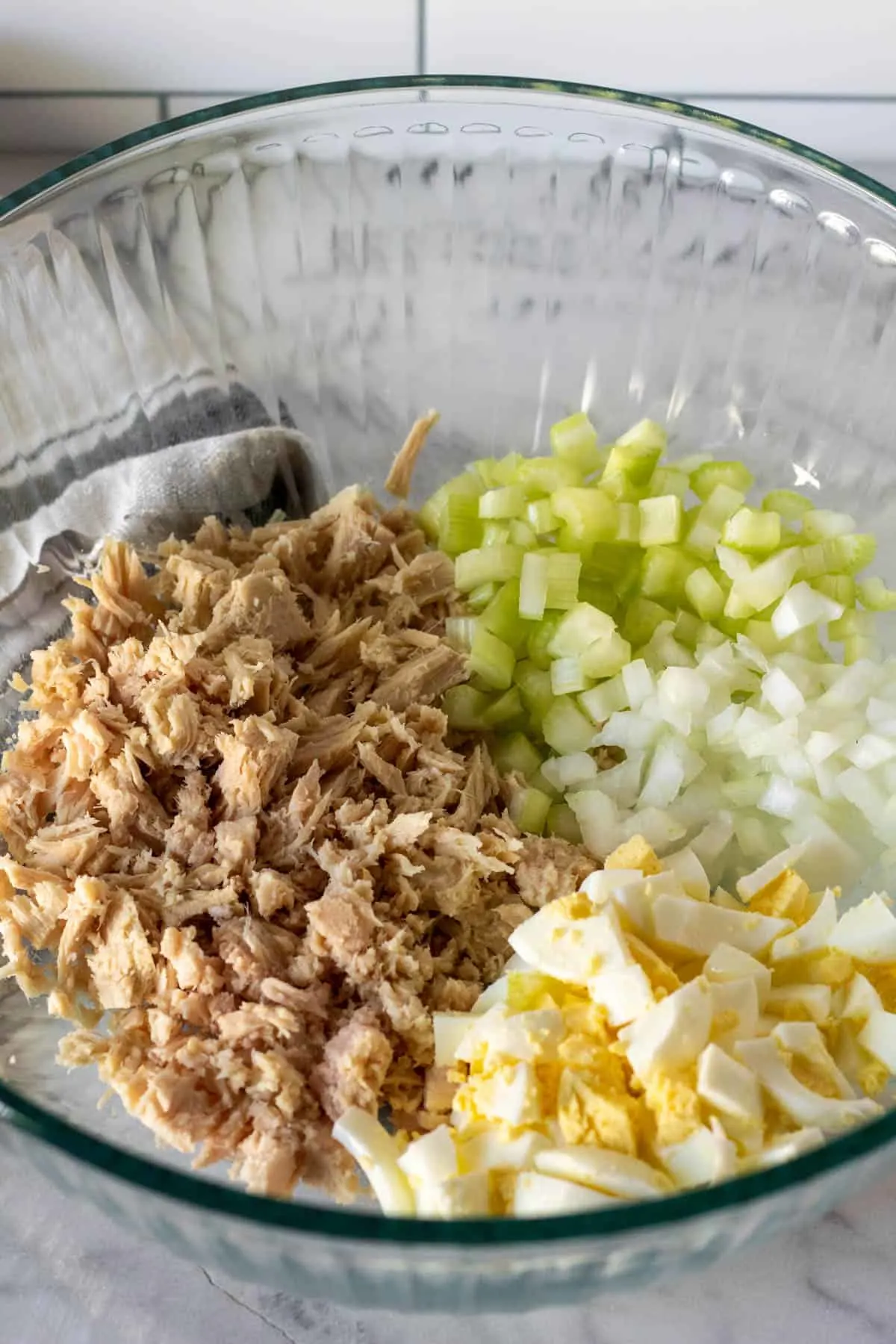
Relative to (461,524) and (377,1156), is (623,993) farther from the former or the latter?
(461,524)

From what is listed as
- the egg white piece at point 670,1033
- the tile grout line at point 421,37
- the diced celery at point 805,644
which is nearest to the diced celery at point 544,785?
the diced celery at point 805,644

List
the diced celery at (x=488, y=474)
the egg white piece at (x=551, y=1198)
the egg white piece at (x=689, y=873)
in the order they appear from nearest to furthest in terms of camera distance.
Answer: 1. the egg white piece at (x=551, y=1198)
2. the egg white piece at (x=689, y=873)
3. the diced celery at (x=488, y=474)

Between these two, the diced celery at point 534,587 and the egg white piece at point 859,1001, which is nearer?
the egg white piece at point 859,1001

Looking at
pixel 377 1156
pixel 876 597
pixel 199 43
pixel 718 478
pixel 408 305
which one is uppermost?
pixel 199 43

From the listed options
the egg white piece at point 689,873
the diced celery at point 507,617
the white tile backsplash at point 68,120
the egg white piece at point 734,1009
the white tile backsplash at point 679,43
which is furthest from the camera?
the white tile backsplash at point 68,120

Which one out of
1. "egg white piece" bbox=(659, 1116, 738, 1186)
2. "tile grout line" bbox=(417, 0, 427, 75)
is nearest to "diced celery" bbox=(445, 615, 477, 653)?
"egg white piece" bbox=(659, 1116, 738, 1186)

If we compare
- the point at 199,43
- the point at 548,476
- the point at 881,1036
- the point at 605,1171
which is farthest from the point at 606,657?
the point at 199,43

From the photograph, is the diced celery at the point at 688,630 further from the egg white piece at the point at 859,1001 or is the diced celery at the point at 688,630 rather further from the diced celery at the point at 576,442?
the egg white piece at the point at 859,1001
